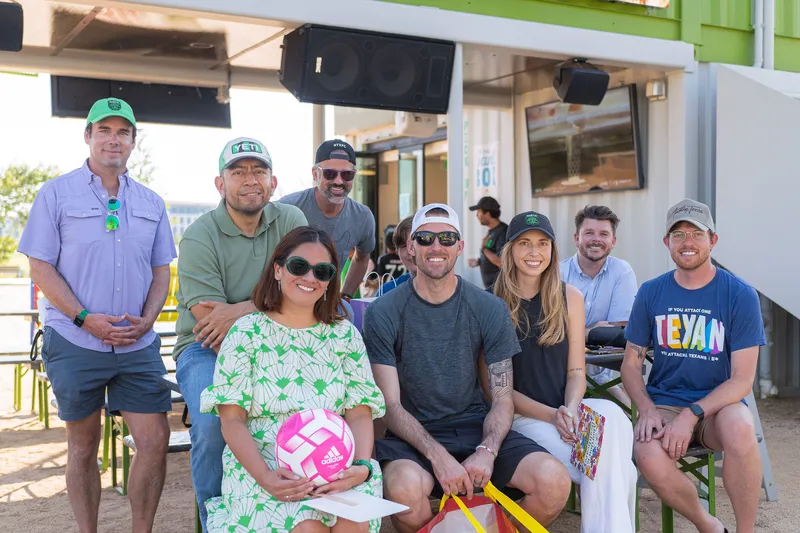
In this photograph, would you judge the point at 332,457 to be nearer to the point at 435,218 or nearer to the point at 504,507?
the point at 504,507

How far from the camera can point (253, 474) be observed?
8.48 ft

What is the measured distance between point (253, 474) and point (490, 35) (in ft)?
13.5

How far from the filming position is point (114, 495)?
15.1 feet

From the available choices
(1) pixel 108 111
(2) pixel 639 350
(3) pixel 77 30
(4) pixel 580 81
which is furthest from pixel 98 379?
(4) pixel 580 81

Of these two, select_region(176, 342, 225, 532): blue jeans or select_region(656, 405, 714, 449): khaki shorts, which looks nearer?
select_region(176, 342, 225, 532): blue jeans

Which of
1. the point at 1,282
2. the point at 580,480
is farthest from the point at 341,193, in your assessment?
the point at 1,282

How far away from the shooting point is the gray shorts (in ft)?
10.6

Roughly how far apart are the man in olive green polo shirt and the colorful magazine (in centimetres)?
128

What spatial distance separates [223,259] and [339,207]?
1.43 metres

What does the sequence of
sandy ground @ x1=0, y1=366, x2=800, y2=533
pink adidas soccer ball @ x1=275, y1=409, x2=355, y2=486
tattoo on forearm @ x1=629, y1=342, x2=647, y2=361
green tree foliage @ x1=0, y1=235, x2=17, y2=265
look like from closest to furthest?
pink adidas soccer ball @ x1=275, y1=409, x2=355, y2=486, tattoo on forearm @ x1=629, y1=342, x2=647, y2=361, sandy ground @ x1=0, y1=366, x2=800, y2=533, green tree foliage @ x1=0, y1=235, x2=17, y2=265

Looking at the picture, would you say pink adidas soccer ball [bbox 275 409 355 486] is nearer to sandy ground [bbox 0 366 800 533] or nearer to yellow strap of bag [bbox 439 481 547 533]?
yellow strap of bag [bbox 439 481 547 533]

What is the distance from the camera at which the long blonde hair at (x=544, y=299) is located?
3.38 metres

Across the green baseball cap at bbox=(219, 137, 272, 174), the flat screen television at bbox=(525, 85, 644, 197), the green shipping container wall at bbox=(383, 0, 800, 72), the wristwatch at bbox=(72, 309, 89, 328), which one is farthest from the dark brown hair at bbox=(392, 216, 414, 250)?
the flat screen television at bbox=(525, 85, 644, 197)

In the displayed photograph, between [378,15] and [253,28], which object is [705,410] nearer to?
[378,15]
